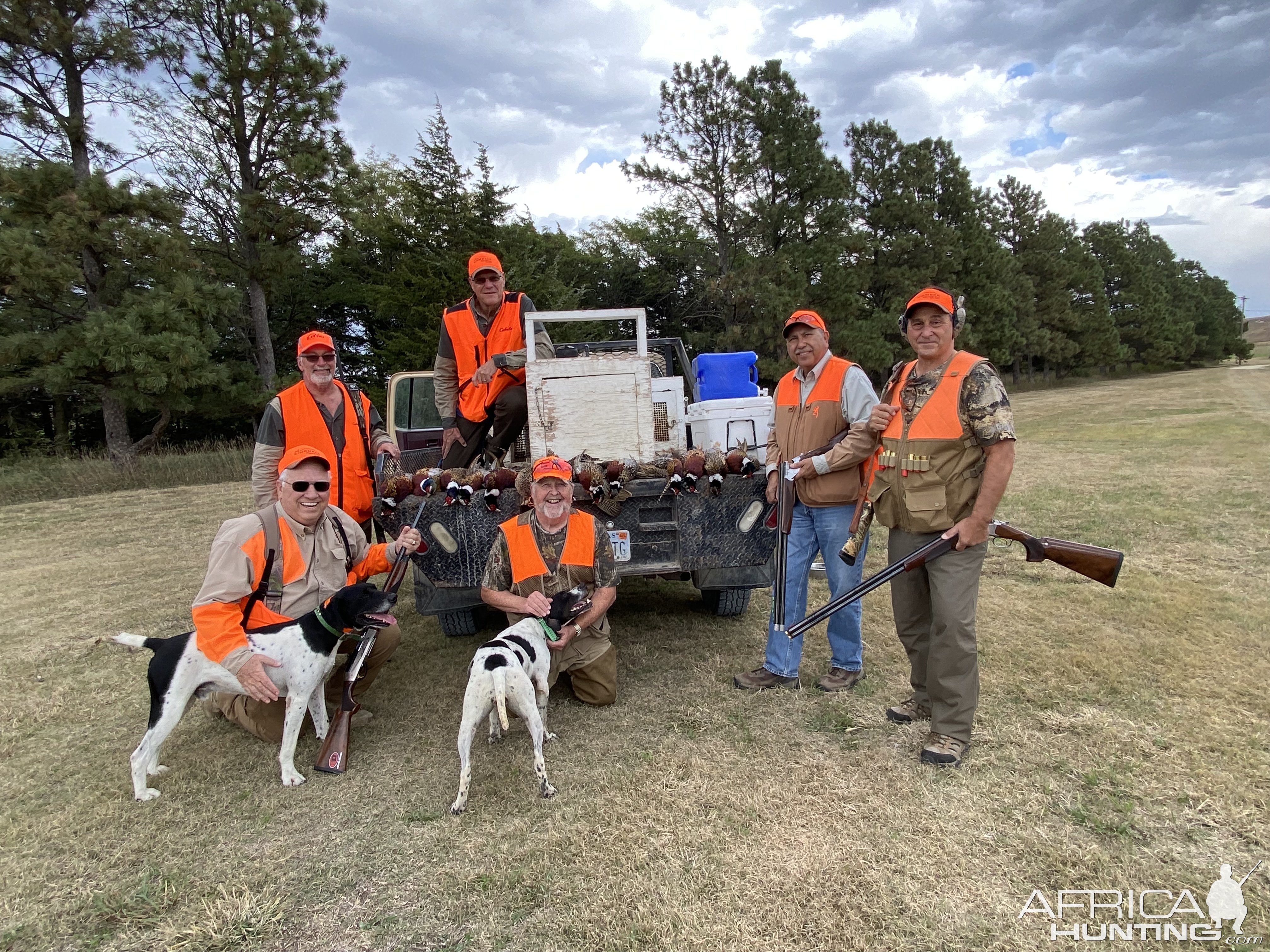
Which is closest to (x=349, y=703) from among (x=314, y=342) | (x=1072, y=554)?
(x=314, y=342)

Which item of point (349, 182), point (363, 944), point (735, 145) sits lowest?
point (363, 944)

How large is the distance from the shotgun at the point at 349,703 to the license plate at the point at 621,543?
0.99 metres

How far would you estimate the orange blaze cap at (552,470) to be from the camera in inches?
130

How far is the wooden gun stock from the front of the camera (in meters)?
3.01

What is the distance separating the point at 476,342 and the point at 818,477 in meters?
2.27

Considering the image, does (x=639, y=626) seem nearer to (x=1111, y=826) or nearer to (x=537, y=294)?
(x=1111, y=826)

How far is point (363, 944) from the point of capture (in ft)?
7.14

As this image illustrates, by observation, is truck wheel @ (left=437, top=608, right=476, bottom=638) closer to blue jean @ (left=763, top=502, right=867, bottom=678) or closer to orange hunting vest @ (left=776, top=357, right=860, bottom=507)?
blue jean @ (left=763, top=502, right=867, bottom=678)

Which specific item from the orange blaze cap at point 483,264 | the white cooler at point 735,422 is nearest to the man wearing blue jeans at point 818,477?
the white cooler at point 735,422

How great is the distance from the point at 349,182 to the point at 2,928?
17.9m

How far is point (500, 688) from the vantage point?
2844mm

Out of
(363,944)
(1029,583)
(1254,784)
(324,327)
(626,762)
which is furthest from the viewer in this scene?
(324,327)

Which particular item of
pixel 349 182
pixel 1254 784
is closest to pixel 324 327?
pixel 349 182

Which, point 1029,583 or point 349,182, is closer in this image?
point 1029,583
